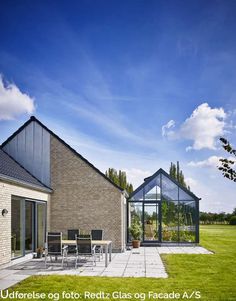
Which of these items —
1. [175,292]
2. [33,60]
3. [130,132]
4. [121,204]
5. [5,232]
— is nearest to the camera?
[175,292]

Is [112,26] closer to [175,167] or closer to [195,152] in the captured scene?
[195,152]

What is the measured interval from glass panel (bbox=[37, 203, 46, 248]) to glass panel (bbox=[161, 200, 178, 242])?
8111 millimetres

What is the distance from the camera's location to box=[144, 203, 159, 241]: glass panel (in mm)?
22656

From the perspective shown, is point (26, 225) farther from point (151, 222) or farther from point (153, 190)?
point (153, 190)

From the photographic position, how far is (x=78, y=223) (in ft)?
61.5

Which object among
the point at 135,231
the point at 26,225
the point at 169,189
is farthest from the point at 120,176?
the point at 26,225

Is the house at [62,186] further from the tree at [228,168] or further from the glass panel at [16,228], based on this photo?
the tree at [228,168]

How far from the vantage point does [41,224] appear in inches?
699

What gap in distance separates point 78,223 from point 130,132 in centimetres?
589

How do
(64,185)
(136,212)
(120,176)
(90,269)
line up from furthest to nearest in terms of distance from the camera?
(120,176), (136,212), (64,185), (90,269)

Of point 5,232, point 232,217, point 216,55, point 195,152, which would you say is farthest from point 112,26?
point 232,217

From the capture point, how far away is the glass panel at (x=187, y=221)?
75.0 ft

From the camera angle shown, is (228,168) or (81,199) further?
(81,199)

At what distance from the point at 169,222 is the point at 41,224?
8665 millimetres
